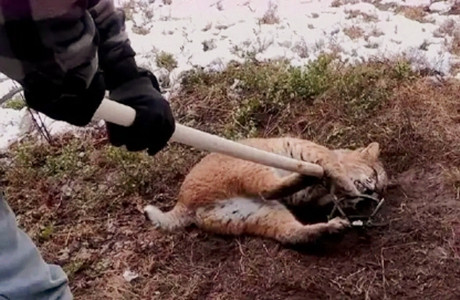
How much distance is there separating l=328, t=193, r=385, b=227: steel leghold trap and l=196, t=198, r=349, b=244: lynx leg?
135mm

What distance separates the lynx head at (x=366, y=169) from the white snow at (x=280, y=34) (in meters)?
1.25

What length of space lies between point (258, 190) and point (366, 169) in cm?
60

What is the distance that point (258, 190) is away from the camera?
452 centimetres

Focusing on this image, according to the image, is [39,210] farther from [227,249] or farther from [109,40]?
[109,40]

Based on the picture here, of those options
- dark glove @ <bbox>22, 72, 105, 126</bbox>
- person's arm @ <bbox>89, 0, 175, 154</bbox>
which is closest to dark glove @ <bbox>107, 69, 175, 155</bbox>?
person's arm @ <bbox>89, 0, 175, 154</bbox>

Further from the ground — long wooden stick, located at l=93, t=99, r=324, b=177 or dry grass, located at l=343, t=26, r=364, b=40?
long wooden stick, located at l=93, t=99, r=324, b=177

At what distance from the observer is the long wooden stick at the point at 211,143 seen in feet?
9.21

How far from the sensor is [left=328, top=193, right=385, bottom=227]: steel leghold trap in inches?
172

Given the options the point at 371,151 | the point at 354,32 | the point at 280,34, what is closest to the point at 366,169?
the point at 371,151

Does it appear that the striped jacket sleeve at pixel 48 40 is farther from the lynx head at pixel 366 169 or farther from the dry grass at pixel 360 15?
the dry grass at pixel 360 15

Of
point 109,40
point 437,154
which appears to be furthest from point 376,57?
point 109,40

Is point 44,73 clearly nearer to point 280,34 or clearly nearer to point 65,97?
point 65,97

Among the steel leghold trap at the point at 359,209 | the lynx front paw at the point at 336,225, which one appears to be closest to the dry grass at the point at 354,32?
the steel leghold trap at the point at 359,209

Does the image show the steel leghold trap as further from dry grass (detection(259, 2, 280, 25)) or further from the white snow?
dry grass (detection(259, 2, 280, 25))
